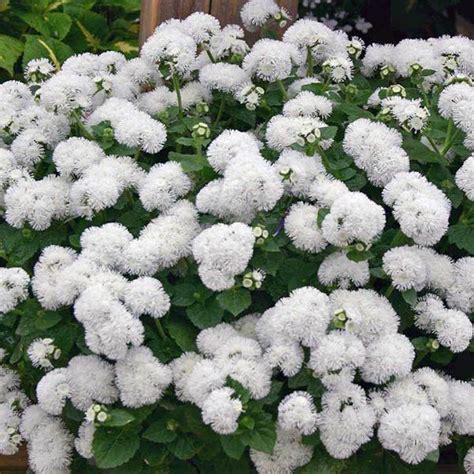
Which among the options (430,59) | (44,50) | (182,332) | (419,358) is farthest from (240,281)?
(44,50)

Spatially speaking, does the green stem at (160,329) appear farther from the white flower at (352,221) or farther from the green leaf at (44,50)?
the green leaf at (44,50)

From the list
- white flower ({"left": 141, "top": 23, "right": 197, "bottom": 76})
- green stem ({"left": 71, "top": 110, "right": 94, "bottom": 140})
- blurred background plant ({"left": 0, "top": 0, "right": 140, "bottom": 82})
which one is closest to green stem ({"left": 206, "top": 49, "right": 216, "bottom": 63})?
white flower ({"left": 141, "top": 23, "right": 197, "bottom": 76})

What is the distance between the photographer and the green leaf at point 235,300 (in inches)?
65.1

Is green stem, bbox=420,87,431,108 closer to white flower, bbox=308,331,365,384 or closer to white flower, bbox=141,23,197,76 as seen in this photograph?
white flower, bbox=141,23,197,76

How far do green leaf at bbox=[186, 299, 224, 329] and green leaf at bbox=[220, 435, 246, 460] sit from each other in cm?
22

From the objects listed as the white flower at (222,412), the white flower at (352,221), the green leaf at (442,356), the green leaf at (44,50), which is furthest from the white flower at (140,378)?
the green leaf at (44,50)

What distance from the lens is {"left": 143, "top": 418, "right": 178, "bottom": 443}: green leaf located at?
1639 mm

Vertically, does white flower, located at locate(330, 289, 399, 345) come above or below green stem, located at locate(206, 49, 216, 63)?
above

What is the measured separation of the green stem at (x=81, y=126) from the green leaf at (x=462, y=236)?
2.62 ft

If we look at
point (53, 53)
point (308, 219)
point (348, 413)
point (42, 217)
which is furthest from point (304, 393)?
point (53, 53)

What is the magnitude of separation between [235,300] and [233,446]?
10.0 inches

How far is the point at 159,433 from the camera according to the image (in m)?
1.65

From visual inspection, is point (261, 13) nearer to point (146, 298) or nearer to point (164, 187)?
point (164, 187)

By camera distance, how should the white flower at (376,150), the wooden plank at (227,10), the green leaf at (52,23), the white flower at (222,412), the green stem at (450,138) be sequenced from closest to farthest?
1. the white flower at (222,412)
2. the white flower at (376,150)
3. the green stem at (450,138)
4. the wooden plank at (227,10)
5. the green leaf at (52,23)
